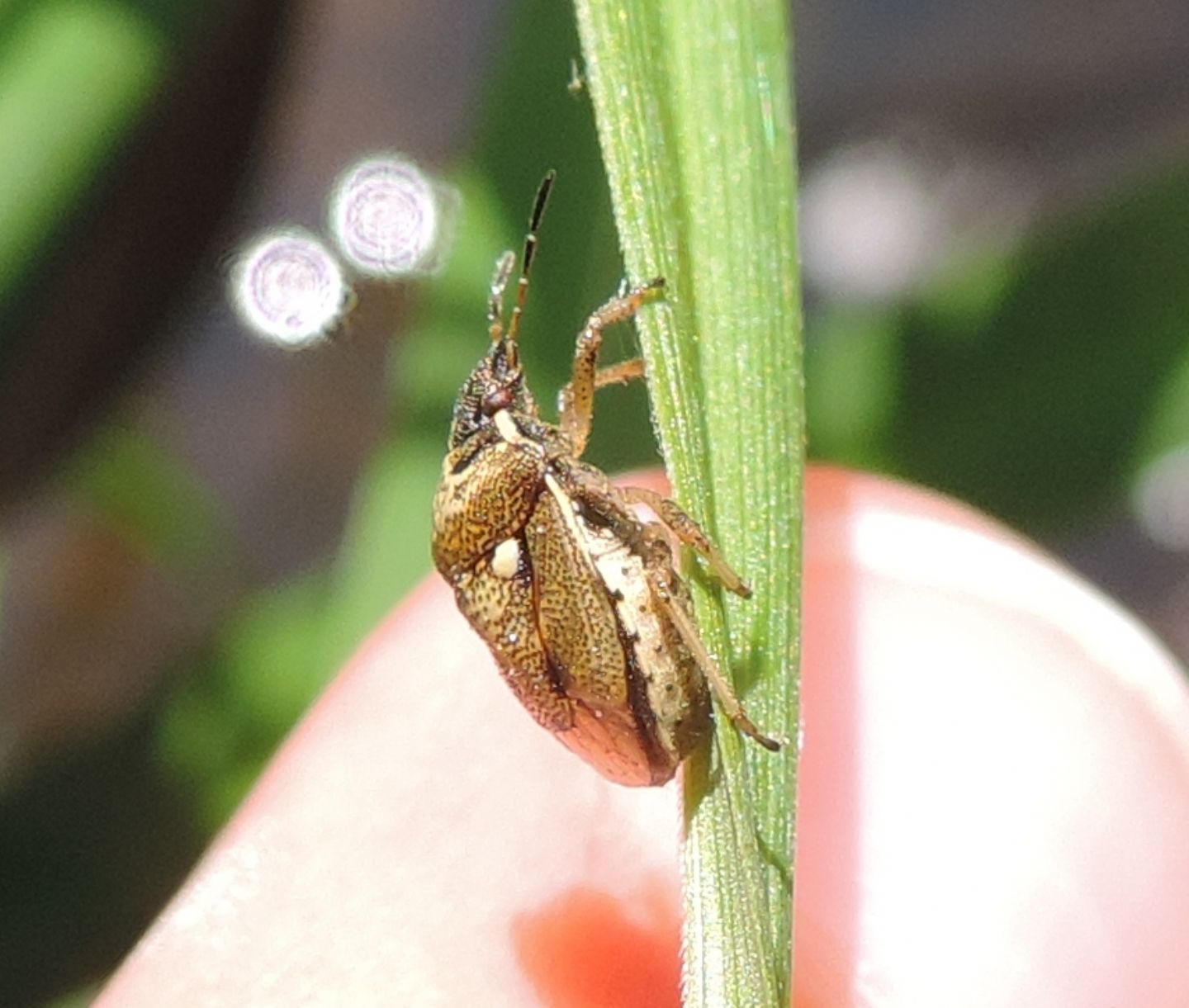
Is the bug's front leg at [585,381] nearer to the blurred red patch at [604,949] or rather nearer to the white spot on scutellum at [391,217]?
the blurred red patch at [604,949]

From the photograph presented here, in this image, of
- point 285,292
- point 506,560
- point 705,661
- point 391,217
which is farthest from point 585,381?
point 285,292

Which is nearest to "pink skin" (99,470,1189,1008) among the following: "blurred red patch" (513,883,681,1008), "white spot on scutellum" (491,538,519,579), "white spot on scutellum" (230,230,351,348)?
"blurred red patch" (513,883,681,1008)

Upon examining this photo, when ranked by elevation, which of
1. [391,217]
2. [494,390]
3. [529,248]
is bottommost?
[494,390]

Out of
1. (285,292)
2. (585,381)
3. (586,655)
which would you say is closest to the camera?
(586,655)

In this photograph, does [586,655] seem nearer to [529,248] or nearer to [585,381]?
[585,381]

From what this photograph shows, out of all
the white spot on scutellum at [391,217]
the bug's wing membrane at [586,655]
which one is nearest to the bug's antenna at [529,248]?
the bug's wing membrane at [586,655]

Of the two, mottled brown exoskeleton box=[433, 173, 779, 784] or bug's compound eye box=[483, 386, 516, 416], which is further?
bug's compound eye box=[483, 386, 516, 416]

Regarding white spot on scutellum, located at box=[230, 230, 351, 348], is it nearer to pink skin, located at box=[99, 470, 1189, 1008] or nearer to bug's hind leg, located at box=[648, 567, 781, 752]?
pink skin, located at box=[99, 470, 1189, 1008]
